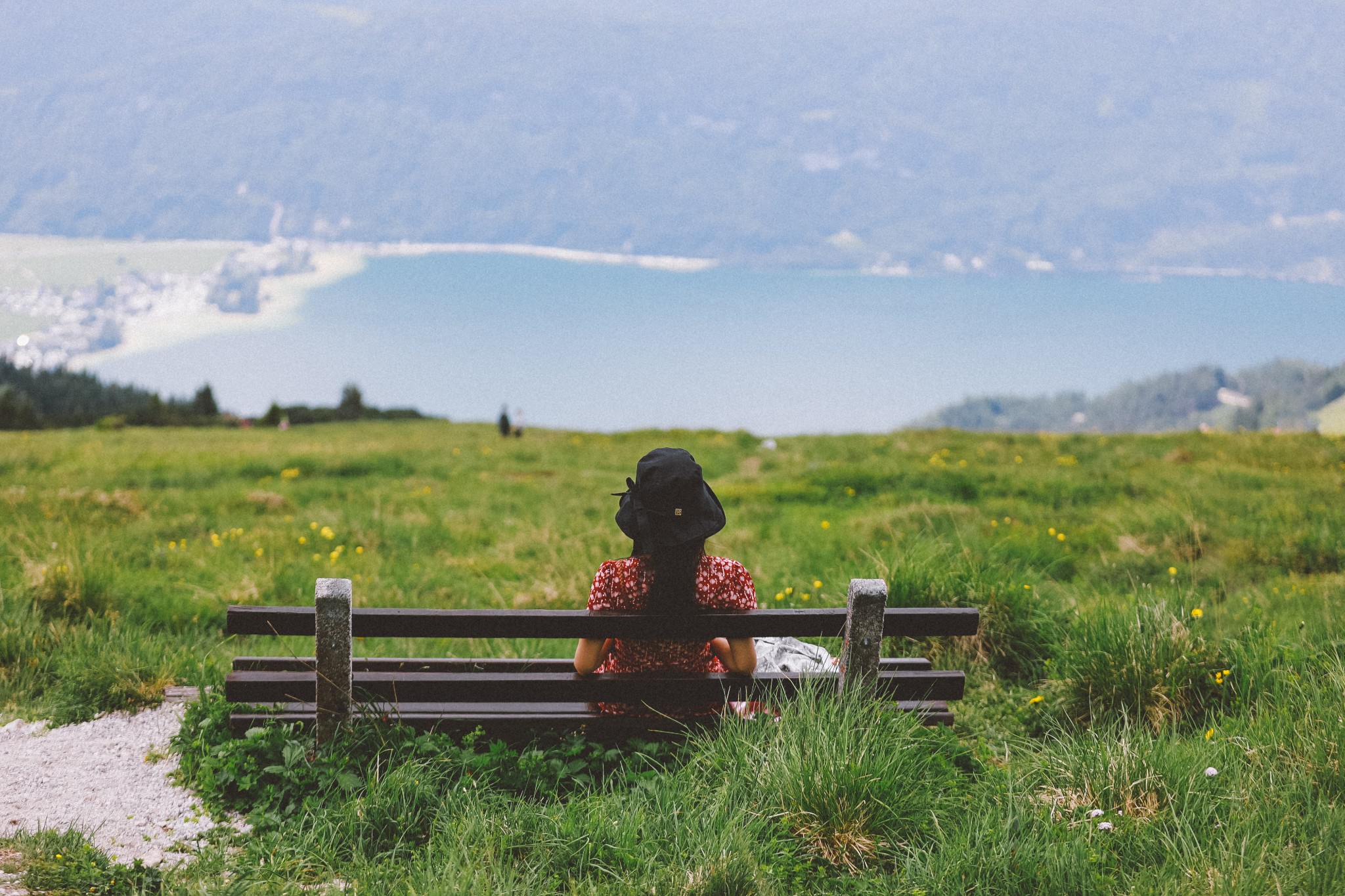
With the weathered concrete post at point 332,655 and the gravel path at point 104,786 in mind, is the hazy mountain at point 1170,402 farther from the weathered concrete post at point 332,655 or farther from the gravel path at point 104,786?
the weathered concrete post at point 332,655

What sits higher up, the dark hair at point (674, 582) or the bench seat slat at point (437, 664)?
the dark hair at point (674, 582)

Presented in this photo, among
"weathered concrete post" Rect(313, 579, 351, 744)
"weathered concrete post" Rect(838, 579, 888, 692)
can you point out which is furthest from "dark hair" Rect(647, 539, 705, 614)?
"weathered concrete post" Rect(313, 579, 351, 744)

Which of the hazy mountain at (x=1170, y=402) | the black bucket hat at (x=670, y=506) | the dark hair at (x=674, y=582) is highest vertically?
the hazy mountain at (x=1170, y=402)

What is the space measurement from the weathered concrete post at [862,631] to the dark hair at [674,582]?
0.72 m

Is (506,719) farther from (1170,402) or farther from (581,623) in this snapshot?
(1170,402)

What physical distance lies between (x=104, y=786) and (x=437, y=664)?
71.5 inches

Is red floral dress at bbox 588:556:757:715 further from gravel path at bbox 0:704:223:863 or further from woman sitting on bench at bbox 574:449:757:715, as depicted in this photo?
gravel path at bbox 0:704:223:863

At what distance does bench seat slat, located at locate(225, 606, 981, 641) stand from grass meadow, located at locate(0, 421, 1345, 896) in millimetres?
420

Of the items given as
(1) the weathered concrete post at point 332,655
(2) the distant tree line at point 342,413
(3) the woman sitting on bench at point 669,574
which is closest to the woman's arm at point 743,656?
(3) the woman sitting on bench at point 669,574

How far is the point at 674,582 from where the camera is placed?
14.0 feet

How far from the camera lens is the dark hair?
4254mm

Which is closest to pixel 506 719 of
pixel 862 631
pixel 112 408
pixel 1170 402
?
pixel 862 631

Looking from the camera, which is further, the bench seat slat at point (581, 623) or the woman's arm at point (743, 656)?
the woman's arm at point (743, 656)

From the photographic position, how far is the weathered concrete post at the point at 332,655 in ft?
13.0
